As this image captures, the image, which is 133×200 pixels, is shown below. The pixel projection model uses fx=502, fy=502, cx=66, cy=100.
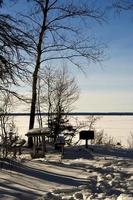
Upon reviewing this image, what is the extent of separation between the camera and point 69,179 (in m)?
11.5

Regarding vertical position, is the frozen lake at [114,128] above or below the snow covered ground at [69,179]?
above

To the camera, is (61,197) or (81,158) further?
(81,158)

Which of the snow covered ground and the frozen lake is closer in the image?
the snow covered ground

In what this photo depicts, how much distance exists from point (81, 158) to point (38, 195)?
7.15 meters

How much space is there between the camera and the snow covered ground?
9.27m

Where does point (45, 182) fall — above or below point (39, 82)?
below

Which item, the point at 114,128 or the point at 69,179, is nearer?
the point at 69,179

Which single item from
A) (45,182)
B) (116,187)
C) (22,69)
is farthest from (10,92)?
(116,187)

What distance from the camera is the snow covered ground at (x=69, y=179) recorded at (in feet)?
30.4

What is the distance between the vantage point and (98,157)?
16.9 m

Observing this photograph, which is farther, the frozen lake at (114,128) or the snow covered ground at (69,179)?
the frozen lake at (114,128)

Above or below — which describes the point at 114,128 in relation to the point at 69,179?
above

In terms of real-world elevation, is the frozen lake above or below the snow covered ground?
above

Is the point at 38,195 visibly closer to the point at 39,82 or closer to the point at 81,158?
the point at 81,158
